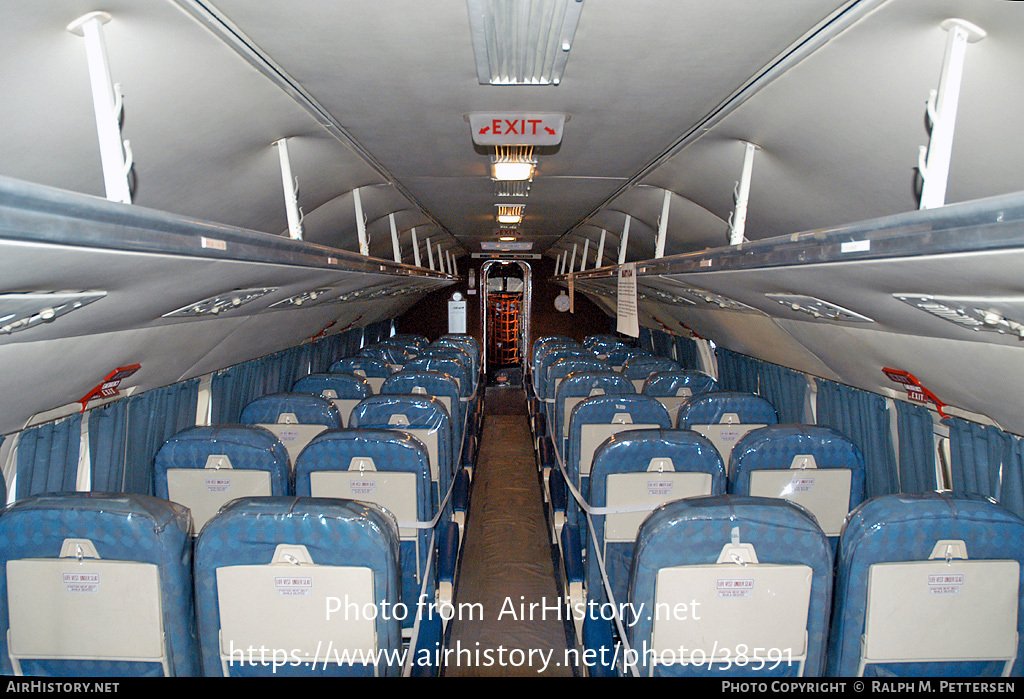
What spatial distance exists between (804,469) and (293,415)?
3.72 metres

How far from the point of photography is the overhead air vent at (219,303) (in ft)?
12.8

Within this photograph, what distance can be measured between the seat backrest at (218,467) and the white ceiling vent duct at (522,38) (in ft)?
7.97

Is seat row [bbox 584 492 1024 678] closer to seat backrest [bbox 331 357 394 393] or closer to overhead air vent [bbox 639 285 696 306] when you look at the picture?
overhead air vent [bbox 639 285 696 306]

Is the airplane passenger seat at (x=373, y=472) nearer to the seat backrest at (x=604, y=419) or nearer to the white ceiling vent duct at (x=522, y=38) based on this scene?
the seat backrest at (x=604, y=419)

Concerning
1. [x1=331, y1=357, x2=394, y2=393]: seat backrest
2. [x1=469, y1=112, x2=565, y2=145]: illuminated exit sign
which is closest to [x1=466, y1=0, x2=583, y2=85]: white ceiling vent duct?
[x1=469, y1=112, x2=565, y2=145]: illuminated exit sign

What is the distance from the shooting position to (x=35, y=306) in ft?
7.55

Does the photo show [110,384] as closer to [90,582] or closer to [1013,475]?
[90,582]

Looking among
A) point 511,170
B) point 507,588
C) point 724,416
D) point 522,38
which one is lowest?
point 507,588

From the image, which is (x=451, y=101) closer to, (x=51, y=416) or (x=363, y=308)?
(x=51, y=416)

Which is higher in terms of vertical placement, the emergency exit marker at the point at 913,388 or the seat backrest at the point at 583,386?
the emergency exit marker at the point at 913,388

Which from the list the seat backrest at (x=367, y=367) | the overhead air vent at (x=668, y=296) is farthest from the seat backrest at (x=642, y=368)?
the seat backrest at (x=367, y=367)

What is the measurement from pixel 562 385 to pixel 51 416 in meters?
4.04

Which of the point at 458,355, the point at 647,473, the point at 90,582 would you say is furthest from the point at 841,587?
the point at 458,355

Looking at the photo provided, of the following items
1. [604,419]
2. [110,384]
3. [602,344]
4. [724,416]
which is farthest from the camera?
[602,344]
